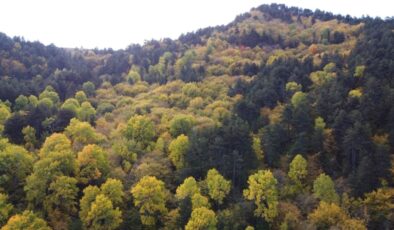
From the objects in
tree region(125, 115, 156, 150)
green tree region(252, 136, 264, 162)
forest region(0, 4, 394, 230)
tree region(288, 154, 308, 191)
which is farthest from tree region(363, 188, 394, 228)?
tree region(125, 115, 156, 150)

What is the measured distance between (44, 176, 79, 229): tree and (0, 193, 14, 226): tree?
21.4 ft

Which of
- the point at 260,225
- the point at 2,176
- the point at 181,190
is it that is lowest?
the point at 260,225

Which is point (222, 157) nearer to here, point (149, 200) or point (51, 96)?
point (149, 200)

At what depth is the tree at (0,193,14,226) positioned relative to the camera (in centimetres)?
7581

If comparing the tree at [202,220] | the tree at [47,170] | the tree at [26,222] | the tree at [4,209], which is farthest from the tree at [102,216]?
the tree at [202,220]

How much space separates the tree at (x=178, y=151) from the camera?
322 feet

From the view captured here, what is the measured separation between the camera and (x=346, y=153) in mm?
92812

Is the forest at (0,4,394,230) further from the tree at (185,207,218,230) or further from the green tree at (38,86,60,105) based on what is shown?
the green tree at (38,86,60,105)

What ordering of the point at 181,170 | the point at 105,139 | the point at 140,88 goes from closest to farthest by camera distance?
the point at 181,170 → the point at 105,139 → the point at 140,88

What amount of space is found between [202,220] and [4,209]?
3485 centimetres

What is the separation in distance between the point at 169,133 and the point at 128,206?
99.5ft

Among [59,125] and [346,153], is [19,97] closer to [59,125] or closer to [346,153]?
[59,125]

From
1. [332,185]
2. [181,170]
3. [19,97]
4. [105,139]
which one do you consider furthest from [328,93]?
[19,97]

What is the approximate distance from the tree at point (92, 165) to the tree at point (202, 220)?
2374 centimetres
